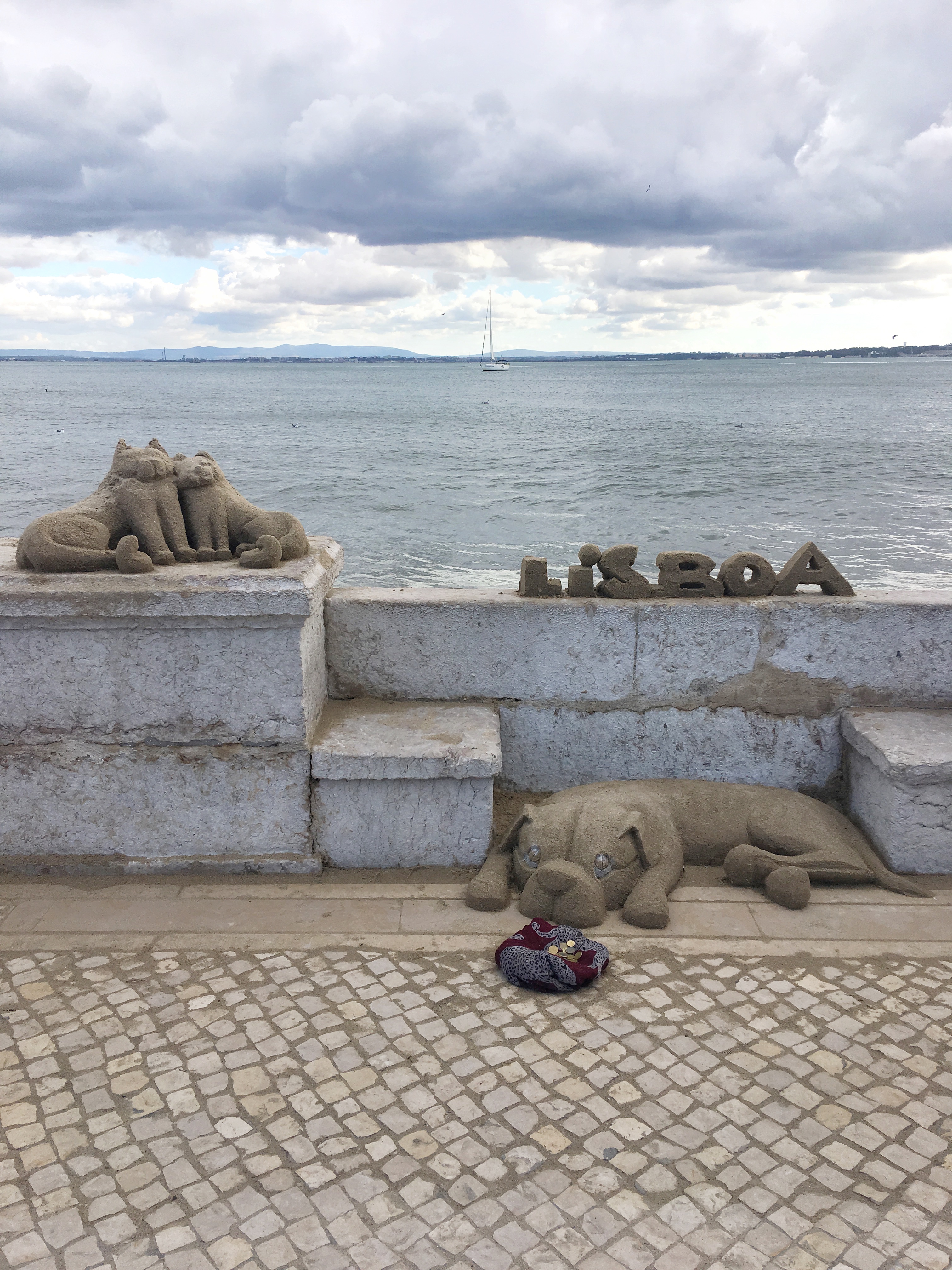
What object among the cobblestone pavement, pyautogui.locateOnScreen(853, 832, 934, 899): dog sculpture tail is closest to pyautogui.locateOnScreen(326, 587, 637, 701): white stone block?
pyautogui.locateOnScreen(853, 832, 934, 899): dog sculpture tail

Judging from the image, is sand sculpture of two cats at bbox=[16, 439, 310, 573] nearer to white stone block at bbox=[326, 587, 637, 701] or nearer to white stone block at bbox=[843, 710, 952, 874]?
white stone block at bbox=[326, 587, 637, 701]

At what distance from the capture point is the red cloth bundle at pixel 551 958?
3.62 meters

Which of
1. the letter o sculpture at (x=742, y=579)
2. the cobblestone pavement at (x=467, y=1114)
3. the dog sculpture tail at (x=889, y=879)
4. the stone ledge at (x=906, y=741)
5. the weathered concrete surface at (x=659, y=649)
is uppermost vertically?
the letter o sculpture at (x=742, y=579)

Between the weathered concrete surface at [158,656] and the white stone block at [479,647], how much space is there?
56 cm

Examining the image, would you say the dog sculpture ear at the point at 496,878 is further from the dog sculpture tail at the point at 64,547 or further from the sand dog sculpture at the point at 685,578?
the dog sculpture tail at the point at 64,547

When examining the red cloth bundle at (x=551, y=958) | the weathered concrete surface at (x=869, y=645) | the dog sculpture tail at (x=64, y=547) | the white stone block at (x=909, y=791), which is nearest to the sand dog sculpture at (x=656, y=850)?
the white stone block at (x=909, y=791)

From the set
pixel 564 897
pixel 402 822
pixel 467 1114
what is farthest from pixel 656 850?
pixel 467 1114

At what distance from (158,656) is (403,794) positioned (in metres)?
1.31

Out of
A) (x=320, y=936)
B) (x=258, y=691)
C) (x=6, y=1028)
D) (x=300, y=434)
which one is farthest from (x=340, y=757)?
(x=300, y=434)

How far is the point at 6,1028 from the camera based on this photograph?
3451 mm

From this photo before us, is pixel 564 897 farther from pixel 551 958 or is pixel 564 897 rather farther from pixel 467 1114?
pixel 467 1114

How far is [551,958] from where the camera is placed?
12.0 ft

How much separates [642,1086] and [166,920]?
2183mm

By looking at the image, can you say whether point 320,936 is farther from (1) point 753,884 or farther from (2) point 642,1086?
(1) point 753,884
